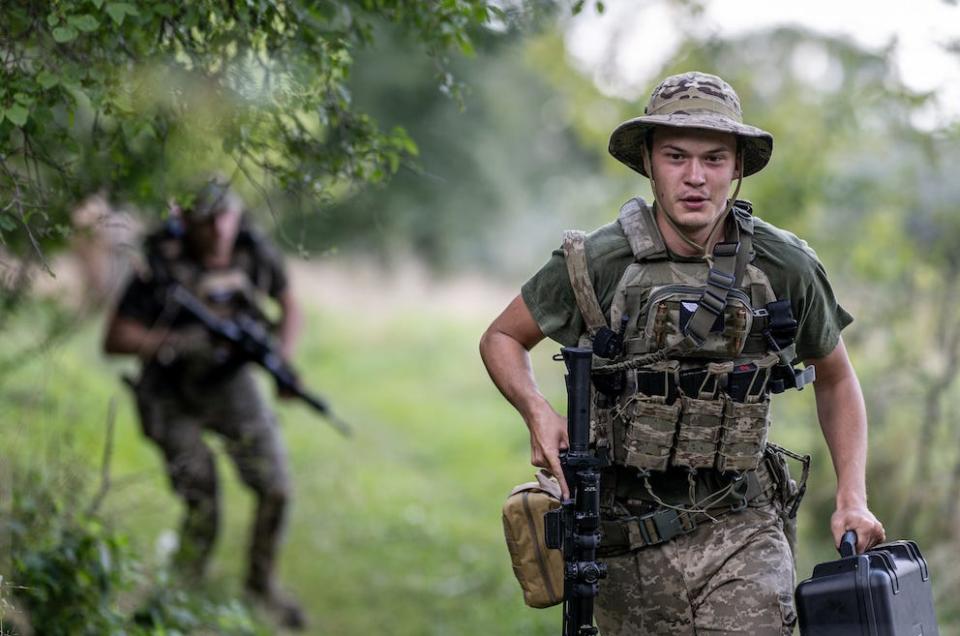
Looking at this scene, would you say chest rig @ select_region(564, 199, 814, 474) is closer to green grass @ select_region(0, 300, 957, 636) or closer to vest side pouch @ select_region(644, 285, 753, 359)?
vest side pouch @ select_region(644, 285, 753, 359)

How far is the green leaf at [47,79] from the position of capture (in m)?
3.31

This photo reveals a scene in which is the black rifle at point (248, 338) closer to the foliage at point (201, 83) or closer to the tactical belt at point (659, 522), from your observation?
the foliage at point (201, 83)

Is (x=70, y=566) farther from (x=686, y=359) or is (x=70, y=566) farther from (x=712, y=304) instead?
(x=712, y=304)

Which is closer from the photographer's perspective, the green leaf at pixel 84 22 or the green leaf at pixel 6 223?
the green leaf at pixel 84 22

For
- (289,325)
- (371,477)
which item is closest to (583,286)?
(289,325)

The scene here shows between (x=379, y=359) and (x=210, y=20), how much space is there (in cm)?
1432

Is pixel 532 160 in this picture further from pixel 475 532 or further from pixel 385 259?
pixel 475 532

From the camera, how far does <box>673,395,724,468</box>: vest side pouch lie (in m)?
3.37

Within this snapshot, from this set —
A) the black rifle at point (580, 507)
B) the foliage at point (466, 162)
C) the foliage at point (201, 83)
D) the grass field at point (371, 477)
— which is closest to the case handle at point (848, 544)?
the black rifle at point (580, 507)

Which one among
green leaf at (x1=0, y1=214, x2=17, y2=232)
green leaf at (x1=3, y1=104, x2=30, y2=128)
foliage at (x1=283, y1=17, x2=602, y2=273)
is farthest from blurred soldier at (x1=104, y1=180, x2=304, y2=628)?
foliage at (x1=283, y1=17, x2=602, y2=273)

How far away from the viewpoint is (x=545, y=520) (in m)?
3.40

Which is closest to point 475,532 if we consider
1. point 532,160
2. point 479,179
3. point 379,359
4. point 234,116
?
point 234,116

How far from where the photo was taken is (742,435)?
3.41 m

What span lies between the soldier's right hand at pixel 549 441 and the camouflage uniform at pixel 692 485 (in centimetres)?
23
